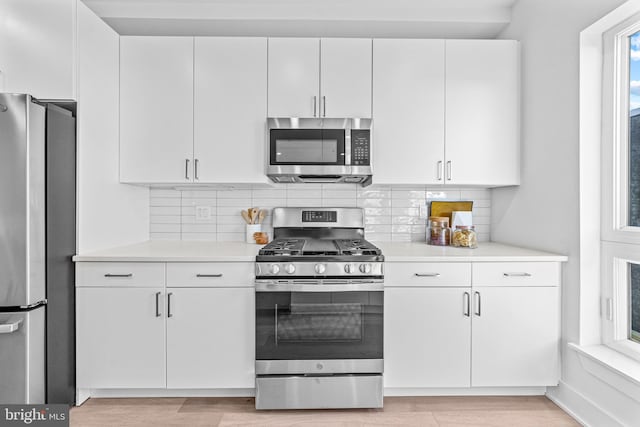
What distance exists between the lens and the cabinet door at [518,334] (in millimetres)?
2254

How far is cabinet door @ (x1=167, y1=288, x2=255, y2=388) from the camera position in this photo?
223 cm

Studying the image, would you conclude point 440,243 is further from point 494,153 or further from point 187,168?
point 187,168

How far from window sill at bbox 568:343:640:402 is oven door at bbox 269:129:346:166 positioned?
1672 millimetres

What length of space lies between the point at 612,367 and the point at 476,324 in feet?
2.06

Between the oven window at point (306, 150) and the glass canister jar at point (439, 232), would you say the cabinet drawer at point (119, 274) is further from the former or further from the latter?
the glass canister jar at point (439, 232)

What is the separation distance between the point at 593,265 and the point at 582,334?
0.37m

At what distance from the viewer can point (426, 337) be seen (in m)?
2.26

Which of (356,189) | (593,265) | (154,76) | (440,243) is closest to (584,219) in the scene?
(593,265)

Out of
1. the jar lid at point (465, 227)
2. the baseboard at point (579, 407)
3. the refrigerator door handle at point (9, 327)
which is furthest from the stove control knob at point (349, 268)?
the refrigerator door handle at point (9, 327)

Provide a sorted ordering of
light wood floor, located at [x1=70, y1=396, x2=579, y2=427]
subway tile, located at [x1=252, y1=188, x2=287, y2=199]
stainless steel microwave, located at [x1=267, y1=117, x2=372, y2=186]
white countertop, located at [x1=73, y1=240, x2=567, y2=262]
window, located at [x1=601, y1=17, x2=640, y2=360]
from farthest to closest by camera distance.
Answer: subway tile, located at [x1=252, y1=188, x2=287, y2=199] < stainless steel microwave, located at [x1=267, y1=117, x2=372, y2=186] < white countertop, located at [x1=73, y1=240, x2=567, y2=262] < light wood floor, located at [x1=70, y1=396, x2=579, y2=427] < window, located at [x1=601, y1=17, x2=640, y2=360]

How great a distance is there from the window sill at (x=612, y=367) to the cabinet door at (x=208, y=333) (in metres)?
1.74

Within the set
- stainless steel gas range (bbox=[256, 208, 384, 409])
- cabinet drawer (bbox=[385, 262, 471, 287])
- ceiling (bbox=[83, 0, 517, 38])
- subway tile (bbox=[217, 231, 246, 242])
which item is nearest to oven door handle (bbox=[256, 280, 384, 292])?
→ stainless steel gas range (bbox=[256, 208, 384, 409])

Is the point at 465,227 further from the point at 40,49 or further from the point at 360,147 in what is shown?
the point at 40,49
